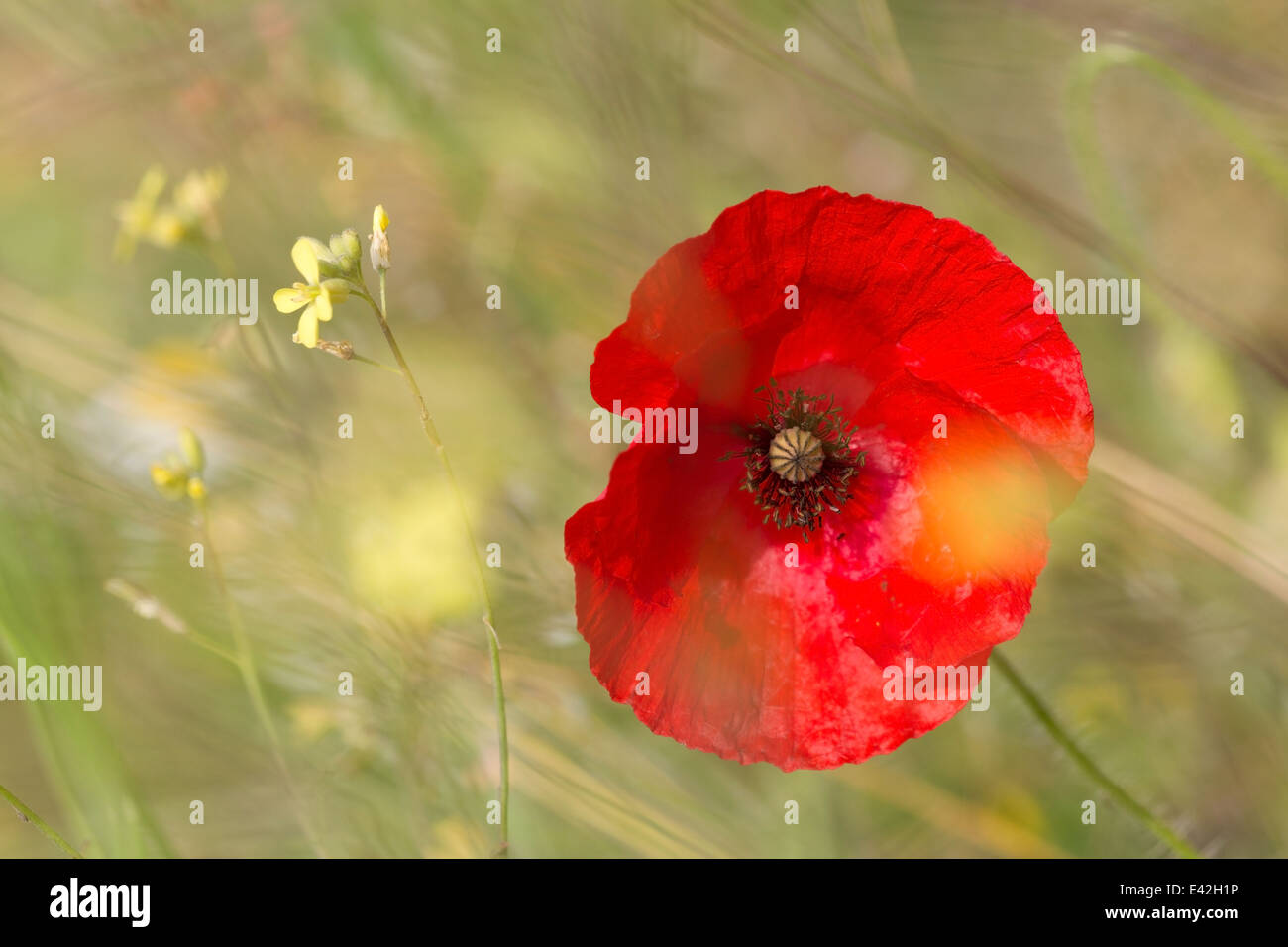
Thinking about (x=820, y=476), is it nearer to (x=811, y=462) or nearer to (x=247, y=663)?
(x=811, y=462)

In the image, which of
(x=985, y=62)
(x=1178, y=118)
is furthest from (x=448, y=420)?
(x=1178, y=118)

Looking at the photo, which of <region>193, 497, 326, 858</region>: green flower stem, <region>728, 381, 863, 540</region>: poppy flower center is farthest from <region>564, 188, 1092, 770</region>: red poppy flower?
<region>193, 497, 326, 858</region>: green flower stem

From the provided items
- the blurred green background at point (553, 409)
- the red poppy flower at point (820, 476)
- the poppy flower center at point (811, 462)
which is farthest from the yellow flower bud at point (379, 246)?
the blurred green background at point (553, 409)

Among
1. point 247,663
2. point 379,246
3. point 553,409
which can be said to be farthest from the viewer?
point 553,409

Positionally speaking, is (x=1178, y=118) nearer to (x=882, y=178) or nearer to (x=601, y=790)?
(x=882, y=178)

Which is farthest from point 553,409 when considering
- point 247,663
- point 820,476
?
point 247,663

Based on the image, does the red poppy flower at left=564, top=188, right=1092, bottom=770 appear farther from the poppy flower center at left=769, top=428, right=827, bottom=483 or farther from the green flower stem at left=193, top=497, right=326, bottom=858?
the green flower stem at left=193, top=497, right=326, bottom=858

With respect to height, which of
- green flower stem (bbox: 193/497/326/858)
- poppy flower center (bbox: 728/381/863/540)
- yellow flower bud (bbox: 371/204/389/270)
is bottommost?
green flower stem (bbox: 193/497/326/858)
